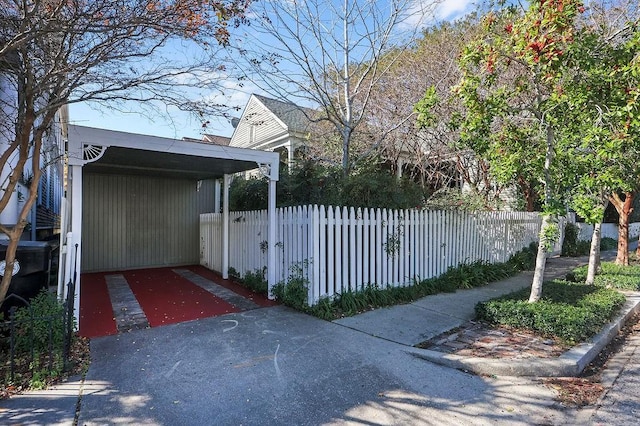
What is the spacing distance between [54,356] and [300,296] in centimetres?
312

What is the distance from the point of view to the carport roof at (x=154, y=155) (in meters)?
4.69

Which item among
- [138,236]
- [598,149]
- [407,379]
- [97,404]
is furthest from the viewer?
[138,236]

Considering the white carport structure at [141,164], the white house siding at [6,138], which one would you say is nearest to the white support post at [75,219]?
the white carport structure at [141,164]

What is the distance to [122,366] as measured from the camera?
3666 mm

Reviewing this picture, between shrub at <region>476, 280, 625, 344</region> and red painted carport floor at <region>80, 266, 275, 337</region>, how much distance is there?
11.3 ft

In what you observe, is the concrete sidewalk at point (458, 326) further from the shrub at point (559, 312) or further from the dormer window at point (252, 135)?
the dormer window at point (252, 135)

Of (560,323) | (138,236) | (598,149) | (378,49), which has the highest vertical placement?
(378,49)

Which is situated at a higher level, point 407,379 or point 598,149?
point 598,149

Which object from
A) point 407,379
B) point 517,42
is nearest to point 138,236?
point 407,379

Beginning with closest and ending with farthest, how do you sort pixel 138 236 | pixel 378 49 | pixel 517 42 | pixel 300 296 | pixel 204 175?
pixel 517 42
pixel 300 296
pixel 378 49
pixel 204 175
pixel 138 236

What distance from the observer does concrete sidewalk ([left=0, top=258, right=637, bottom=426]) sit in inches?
112

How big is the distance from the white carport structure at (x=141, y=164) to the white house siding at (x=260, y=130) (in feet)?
12.4

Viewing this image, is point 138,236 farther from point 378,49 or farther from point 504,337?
point 504,337

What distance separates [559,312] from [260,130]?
12.1 metres
